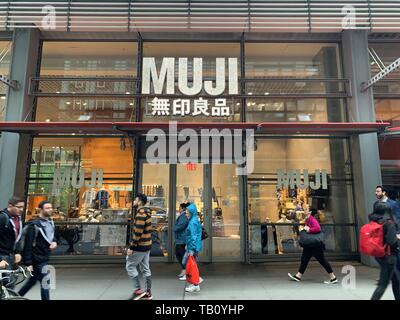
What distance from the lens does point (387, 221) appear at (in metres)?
5.03

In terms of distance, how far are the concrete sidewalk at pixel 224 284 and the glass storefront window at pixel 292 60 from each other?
18.6 ft

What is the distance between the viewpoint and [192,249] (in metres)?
6.26

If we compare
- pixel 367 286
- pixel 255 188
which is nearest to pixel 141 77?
pixel 255 188

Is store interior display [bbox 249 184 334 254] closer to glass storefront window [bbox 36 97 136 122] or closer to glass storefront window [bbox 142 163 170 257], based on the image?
glass storefront window [bbox 142 163 170 257]

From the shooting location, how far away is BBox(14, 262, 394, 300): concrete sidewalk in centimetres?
585

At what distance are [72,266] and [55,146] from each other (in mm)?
3389

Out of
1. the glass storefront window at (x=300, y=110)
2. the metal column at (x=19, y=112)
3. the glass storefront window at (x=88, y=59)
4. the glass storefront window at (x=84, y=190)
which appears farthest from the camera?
the glass storefront window at (x=88, y=59)

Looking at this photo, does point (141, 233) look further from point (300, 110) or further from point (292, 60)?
point (292, 60)

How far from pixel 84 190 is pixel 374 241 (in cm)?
716

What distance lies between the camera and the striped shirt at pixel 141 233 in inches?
217

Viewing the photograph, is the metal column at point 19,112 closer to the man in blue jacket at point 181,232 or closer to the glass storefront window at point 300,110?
the man in blue jacket at point 181,232

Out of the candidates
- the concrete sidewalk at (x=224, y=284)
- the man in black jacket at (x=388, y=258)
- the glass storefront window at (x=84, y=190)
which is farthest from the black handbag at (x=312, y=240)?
the glass storefront window at (x=84, y=190)
